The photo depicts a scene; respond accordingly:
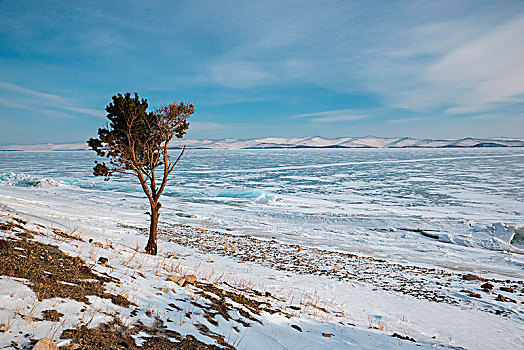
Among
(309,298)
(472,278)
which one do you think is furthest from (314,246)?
(309,298)

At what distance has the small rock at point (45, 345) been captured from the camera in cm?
313

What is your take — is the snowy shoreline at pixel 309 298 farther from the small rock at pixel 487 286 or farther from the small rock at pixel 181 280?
the small rock at pixel 181 280

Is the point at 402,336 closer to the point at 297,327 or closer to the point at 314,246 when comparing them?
the point at 297,327

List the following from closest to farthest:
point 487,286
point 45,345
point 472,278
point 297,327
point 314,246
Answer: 1. point 45,345
2. point 297,327
3. point 487,286
4. point 472,278
5. point 314,246

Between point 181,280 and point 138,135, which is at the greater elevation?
Answer: point 138,135

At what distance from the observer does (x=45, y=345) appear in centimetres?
318

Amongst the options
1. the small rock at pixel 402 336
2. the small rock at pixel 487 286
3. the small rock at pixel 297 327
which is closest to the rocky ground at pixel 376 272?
the small rock at pixel 487 286

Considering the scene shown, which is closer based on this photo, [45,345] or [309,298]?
[45,345]

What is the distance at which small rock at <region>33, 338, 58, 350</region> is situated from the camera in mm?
3131

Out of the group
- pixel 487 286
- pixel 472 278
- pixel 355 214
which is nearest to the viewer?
pixel 487 286

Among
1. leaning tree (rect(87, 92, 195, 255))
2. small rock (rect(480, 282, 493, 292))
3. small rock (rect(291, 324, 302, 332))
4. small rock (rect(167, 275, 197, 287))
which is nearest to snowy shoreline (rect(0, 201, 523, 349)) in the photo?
small rock (rect(291, 324, 302, 332))

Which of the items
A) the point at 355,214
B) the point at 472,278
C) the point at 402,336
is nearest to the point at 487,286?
the point at 472,278

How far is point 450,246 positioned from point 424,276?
20.0ft

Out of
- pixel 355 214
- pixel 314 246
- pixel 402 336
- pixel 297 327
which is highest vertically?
pixel 297 327
